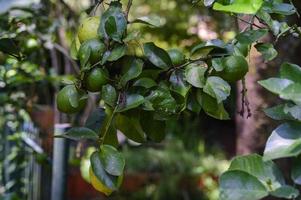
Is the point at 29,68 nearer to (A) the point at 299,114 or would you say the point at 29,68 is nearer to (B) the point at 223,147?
(A) the point at 299,114

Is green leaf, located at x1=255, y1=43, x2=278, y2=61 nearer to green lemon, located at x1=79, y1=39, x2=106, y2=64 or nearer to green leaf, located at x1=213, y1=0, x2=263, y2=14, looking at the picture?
green leaf, located at x1=213, y1=0, x2=263, y2=14

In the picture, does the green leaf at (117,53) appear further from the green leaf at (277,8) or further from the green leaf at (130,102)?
the green leaf at (277,8)

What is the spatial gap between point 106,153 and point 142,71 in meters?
0.12

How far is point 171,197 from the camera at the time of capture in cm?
370

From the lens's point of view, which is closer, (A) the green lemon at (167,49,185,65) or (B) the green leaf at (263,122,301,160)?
(B) the green leaf at (263,122,301,160)

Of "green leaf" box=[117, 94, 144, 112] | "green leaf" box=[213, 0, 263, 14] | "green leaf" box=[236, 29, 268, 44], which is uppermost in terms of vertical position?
"green leaf" box=[213, 0, 263, 14]

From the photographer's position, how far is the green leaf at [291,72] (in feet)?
1.55

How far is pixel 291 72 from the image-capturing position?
0.48m

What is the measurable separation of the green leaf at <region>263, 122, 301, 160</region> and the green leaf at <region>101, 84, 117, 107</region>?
210 millimetres

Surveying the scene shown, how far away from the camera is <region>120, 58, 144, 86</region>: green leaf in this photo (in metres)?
0.60

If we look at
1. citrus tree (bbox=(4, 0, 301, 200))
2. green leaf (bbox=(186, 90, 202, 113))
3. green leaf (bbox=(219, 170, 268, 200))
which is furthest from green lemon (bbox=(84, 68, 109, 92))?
green leaf (bbox=(219, 170, 268, 200))

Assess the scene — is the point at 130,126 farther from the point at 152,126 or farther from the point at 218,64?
the point at 218,64

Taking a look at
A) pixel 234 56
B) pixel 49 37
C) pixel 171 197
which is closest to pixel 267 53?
pixel 234 56

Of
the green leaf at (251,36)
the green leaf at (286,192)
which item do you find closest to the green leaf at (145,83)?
the green leaf at (251,36)
